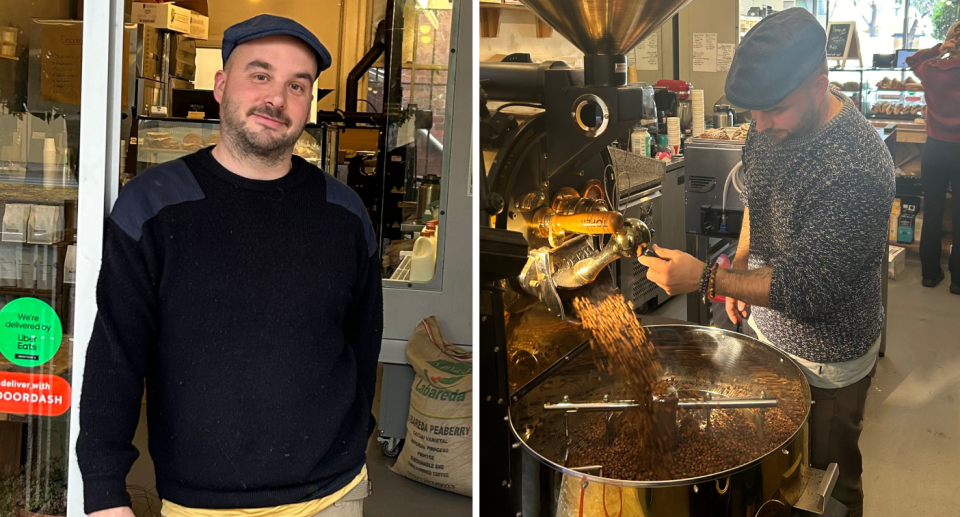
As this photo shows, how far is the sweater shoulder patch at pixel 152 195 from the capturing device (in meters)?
1.27

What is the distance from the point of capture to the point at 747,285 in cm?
133

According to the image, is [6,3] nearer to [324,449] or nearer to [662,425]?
[324,449]

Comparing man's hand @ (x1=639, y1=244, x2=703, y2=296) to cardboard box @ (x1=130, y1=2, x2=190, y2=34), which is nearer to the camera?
man's hand @ (x1=639, y1=244, x2=703, y2=296)

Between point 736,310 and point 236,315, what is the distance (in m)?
0.85

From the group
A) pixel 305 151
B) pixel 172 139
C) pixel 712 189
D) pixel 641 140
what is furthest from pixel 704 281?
pixel 172 139

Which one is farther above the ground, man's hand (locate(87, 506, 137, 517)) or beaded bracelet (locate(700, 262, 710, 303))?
beaded bracelet (locate(700, 262, 710, 303))

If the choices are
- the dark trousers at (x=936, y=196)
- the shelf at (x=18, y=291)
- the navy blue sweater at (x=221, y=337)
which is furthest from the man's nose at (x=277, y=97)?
the dark trousers at (x=936, y=196)

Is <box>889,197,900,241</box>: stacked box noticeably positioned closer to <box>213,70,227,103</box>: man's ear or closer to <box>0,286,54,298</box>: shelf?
<box>213,70,227,103</box>: man's ear

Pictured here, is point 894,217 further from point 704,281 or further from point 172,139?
point 172,139

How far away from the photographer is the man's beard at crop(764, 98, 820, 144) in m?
1.17

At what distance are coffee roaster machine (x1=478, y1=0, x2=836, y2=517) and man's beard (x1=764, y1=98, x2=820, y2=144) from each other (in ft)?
0.77

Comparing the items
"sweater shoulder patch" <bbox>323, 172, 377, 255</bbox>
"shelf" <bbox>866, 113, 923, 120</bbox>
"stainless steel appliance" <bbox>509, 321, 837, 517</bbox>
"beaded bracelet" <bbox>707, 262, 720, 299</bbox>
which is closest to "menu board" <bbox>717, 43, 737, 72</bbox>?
"shelf" <bbox>866, 113, 923, 120</bbox>

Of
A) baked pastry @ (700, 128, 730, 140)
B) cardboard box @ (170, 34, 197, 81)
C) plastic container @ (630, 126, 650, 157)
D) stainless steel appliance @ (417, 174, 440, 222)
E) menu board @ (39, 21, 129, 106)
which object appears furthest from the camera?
stainless steel appliance @ (417, 174, 440, 222)

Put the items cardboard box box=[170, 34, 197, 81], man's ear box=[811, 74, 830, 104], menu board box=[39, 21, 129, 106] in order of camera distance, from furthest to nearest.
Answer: menu board box=[39, 21, 129, 106] → cardboard box box=[170, 34, 197, 81] → man's ear box=[811, 74, 830, 104]
